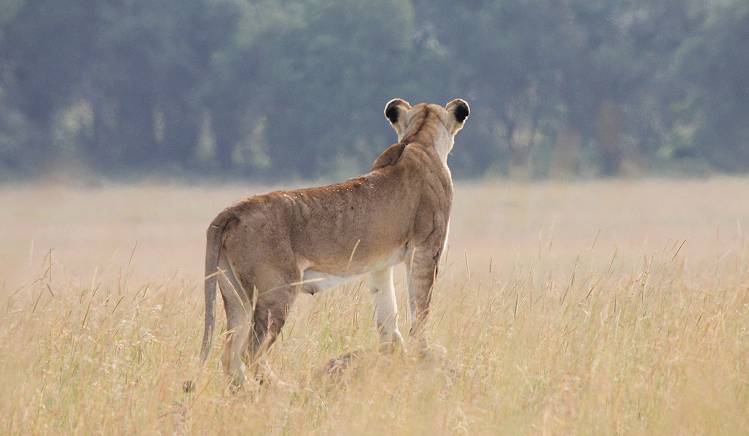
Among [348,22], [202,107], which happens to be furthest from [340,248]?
[348,22]

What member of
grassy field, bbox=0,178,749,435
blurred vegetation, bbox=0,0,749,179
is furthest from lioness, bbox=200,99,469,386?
blurred vegetation, bbox=0,0,749,179

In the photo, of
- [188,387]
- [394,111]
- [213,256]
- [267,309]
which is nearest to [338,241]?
[267,309]

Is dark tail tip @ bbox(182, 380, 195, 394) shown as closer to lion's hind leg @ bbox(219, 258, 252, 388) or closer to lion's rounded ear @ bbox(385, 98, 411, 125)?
lion's hind leg @ bbox(219, 258, 252, 388)

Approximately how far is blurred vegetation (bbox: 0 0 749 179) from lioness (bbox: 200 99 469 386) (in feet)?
104

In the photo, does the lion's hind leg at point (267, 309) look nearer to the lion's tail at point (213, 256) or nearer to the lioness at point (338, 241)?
the lioness at point (338, 241)

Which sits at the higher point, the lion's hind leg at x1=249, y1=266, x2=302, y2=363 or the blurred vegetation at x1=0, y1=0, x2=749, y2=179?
the blurred vegetation at x1=0, y1=0, x2=749, y2=179

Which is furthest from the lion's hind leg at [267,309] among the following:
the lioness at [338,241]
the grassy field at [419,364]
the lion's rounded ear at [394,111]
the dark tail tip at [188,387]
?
the lion's rounded ear at [394,111]

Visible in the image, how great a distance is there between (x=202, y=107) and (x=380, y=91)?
5.71 meters

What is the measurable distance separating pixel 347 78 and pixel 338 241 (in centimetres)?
3867

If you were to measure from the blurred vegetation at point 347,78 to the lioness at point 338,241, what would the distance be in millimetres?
31694

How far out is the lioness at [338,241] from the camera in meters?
5.72

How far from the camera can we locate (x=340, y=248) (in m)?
6.18

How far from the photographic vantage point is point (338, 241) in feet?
20.2

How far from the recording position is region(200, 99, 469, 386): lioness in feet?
18.8
